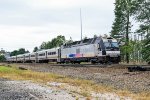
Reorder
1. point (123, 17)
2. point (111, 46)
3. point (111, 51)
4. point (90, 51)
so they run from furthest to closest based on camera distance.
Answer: point (123, 17) → point (90, 51) → point (111, 46) → point (111, 51)

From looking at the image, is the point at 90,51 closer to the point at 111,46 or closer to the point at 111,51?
the point at 111,46

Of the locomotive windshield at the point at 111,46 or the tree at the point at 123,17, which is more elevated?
the tree at the point at 123,17

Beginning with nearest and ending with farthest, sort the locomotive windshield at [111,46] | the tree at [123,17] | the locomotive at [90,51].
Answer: the locomotive at [90,51] < the locomotive windshield at [111,46] < the tree at [123,17]

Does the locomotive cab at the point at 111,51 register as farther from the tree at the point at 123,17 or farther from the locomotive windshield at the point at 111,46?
the tree at the point at 123,17

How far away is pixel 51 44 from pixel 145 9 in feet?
372

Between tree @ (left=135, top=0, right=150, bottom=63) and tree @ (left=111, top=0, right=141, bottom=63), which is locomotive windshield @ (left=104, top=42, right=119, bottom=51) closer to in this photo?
tree @ (left=135, top=0, right=150, bottom=63)

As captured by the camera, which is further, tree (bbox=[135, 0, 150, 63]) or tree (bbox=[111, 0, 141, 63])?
tree (bbox=[111, 0, 141, 63])

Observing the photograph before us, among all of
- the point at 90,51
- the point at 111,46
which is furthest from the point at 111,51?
the point at 90,51

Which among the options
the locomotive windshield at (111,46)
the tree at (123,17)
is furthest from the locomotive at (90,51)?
the tree at (123,17)

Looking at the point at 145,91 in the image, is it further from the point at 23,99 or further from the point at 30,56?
the point at 30,56

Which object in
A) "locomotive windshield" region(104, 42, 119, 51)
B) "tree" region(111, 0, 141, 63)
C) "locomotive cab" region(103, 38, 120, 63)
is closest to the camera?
"locomotive cab" region(103, 38, 120, 63)

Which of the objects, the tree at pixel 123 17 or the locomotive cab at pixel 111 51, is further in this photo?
the tree at pixel 123 17

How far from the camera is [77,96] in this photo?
1605 centimetres

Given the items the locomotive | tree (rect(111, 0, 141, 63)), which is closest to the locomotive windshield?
the locomotive
